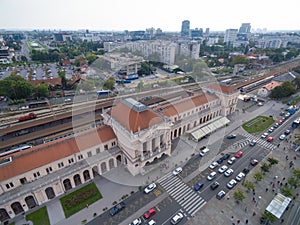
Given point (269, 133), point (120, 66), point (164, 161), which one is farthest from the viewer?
point (120, 66)

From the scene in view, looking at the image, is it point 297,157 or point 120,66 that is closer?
point 297,157

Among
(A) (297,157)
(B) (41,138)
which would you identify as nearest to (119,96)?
(B) (41,138)

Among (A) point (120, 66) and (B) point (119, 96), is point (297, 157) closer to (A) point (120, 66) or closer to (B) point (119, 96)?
(B) point (119, 96)

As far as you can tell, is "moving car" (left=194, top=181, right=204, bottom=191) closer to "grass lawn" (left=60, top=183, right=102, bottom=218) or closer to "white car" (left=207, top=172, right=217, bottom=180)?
"white car" (left=207, top=172, right=217, bottom=180)

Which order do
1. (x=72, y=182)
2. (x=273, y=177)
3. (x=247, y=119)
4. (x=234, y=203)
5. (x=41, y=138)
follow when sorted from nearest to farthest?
1. (x=234, y=203)
2. (x=72, y=182)
3. (x=273, y=177)
4. (x=41, y=138)
5. (x=247, y=119)


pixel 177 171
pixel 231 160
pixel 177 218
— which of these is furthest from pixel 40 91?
pixel 231 160

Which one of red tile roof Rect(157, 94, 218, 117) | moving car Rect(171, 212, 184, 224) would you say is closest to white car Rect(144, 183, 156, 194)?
moving car Rect(171, 212, 184, 224)
